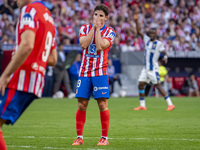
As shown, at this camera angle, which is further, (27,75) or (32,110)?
(32,110)

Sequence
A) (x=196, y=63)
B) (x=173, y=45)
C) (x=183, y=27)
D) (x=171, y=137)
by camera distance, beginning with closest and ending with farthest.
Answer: (x=171, y=137) → (x=196, y=63) → (x=173, y=45) → (x=183, y=27)

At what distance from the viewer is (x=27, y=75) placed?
14.3ft

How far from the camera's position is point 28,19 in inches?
168

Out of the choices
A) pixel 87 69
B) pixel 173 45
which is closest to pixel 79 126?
Result: pixel 87 69

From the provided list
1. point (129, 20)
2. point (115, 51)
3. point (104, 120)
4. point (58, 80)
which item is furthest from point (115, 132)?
point (129, 20)

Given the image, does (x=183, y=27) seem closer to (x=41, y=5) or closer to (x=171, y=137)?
(x=171, y=137)

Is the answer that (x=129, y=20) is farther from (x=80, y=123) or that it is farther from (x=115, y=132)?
(x=80, y=123)

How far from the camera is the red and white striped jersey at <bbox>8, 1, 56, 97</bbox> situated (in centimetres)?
430

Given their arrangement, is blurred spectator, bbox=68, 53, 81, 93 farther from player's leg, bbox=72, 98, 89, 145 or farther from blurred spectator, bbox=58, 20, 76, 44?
player's leg, bbox=72, 98, 89, 145

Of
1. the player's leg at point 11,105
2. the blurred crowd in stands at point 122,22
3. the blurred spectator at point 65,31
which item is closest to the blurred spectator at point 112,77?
the blurred crowd in stands at point 122,22

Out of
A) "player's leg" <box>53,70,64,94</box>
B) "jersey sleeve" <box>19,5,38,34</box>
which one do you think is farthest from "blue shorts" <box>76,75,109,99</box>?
"player's leg" <box>53,70,64,94</box>

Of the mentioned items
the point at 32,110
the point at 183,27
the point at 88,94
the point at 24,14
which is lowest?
the point at 32,110

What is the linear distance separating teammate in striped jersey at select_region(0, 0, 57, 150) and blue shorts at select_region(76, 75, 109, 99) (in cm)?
242

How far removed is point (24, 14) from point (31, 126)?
578 centimetres
